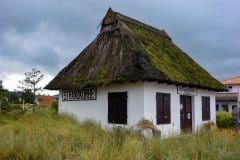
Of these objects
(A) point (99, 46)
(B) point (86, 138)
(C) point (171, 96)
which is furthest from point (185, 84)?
(B) point (86, 138)

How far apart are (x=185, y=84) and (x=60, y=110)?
21.8 feet

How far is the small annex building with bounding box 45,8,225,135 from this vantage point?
1402 cm

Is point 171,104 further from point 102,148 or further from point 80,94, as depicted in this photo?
point 102,148

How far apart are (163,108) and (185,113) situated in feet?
8.84

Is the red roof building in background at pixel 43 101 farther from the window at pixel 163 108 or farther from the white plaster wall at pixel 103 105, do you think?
the window at pixel 163 108

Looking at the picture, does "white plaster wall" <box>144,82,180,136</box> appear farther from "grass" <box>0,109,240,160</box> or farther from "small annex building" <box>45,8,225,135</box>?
"grass" <box>0,109,240,160</box>

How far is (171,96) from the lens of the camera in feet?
51.8

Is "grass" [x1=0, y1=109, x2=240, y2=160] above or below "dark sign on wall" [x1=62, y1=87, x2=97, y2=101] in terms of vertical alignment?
below

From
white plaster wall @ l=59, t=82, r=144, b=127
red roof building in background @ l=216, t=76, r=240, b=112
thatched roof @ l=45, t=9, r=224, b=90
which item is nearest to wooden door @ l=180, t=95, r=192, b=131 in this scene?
thatched roof @ l=45, t=9, r=224, b=90

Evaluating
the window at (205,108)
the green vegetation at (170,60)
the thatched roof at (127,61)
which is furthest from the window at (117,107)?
the window at (205,108)

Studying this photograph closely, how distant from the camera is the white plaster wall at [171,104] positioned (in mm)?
13951

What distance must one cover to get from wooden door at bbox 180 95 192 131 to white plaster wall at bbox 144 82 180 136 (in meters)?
0.60

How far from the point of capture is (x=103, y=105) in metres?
15.3

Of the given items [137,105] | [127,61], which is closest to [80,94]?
[127,61]
